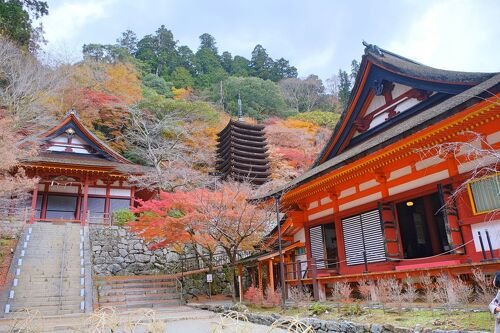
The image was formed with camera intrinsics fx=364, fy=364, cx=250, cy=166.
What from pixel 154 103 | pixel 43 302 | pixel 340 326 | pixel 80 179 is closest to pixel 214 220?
pixel 340 326

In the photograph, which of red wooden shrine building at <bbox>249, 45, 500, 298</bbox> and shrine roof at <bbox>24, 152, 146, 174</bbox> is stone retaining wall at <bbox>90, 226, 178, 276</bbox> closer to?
shrine roof at <bbox>24, 152, 146, 174</bbox>

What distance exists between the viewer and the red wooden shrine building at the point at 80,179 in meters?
26.3

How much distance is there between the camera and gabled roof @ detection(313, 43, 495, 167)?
1041cm

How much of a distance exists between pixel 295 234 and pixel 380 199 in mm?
6172

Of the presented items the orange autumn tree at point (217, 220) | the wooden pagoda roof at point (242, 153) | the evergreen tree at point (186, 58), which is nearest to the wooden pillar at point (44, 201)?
the wooden pagoda roof at point (242, 153)

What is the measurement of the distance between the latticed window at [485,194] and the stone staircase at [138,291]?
1387cm

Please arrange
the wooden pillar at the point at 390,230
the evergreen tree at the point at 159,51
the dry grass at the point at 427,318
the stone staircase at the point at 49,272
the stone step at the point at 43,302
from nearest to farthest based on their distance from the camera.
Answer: the dry grass at the point at 427,318, the wooden pillar at the point at 390,230, the stone step at the point at 43,302, the stone staircase at the point at 49,272, the evergreen tree at the point at 159,51

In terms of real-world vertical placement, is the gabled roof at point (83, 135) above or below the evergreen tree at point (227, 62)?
below

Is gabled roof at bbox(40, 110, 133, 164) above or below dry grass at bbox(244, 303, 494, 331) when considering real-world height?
above

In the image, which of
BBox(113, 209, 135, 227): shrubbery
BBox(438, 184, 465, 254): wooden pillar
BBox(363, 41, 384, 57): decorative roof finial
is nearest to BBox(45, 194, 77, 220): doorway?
BBox(113, 209, 135, 227): shrubbery

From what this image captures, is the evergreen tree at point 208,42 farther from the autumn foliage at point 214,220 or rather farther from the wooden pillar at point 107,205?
the autumn foliage at point 214,220

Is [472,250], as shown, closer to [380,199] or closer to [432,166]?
[432,166]

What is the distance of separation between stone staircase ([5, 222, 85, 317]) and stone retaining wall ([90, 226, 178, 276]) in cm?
116

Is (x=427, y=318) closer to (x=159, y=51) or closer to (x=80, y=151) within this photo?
(x=80, y=151)
